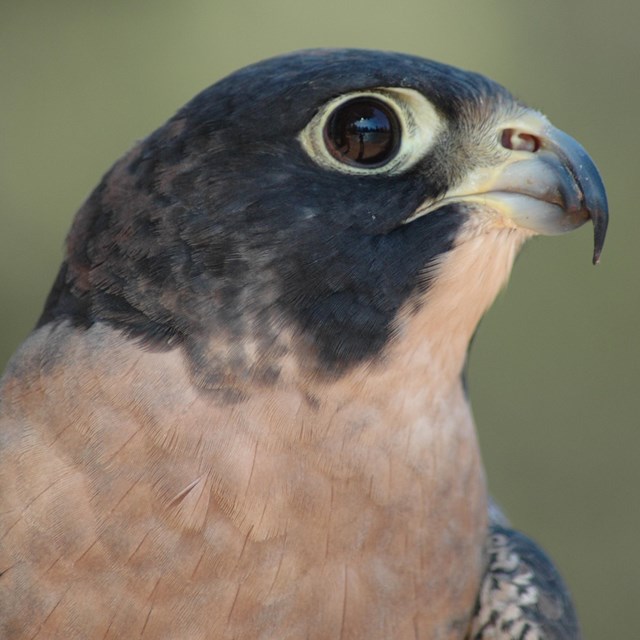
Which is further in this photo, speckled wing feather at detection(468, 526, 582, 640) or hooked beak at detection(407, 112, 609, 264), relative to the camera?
speckled wing feather at detection(468, 526, 582, 640)

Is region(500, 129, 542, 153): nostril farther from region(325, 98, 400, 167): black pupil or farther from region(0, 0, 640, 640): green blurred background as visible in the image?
region(0, 0, 640, 640): green blurred background

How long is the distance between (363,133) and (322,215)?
0.23 meters

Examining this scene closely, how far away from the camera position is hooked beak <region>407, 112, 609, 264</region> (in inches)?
113

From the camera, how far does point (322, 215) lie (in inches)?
112

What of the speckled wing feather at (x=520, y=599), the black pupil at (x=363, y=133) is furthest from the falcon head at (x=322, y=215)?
the speckled wing feather at (x=520, y=599)

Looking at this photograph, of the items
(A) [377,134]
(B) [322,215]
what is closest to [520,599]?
(B) [322,215]

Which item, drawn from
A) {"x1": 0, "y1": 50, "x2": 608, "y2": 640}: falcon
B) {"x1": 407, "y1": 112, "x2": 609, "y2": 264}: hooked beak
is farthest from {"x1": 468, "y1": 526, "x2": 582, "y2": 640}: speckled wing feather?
{"x1": 407, "y1": 112, "x2": 609, "y2": 264}: hooked beak

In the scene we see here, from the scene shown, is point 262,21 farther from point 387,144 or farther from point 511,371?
point 387,144

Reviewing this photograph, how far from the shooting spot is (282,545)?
281 cm

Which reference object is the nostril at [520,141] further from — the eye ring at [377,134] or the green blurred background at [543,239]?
the green blurred background at [543,239]

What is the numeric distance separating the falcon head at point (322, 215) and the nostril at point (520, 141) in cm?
6

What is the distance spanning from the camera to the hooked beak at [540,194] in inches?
113

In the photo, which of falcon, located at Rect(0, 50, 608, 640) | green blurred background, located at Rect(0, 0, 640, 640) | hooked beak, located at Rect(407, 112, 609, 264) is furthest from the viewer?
green blurred background, located at Rect(0, 0, 640, 640)

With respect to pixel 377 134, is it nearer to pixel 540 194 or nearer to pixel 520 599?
pixel 540 194
